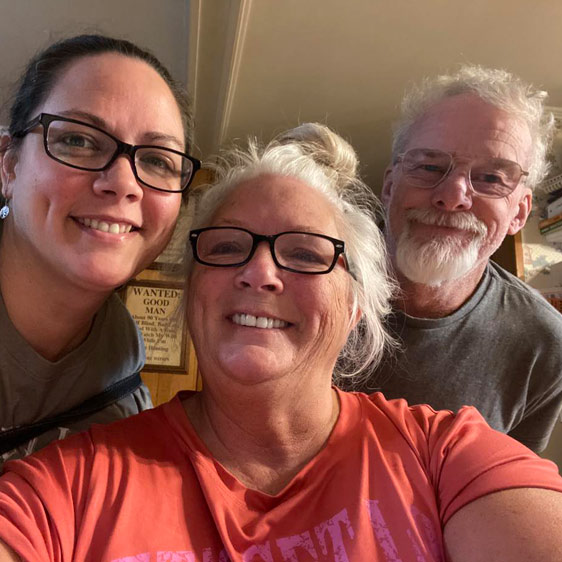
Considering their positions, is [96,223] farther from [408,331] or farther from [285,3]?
[285,3]

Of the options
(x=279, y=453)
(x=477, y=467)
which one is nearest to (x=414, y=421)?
(x=477, y=467)

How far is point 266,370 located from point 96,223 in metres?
0.45

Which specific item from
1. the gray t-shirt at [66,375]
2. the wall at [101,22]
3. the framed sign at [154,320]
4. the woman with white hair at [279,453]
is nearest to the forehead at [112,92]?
the woman with white hair at [279,453]

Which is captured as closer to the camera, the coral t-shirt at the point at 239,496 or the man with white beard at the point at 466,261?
the coral t-shirt at the point at 239,496

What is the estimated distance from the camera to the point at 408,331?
1560mm

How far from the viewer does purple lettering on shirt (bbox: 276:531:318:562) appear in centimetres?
84

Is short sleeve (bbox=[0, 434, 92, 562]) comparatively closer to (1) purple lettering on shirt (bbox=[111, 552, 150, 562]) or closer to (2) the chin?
(1) purple lettering on shirt (bbox=[111, 552, 150, 562])

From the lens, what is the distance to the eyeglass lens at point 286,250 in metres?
1.04

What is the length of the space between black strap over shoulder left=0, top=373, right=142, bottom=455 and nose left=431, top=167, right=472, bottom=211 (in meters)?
1.02

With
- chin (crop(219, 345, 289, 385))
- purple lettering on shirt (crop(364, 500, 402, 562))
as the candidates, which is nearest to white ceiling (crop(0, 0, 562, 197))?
chin (crop(219, 345, 289, 385))

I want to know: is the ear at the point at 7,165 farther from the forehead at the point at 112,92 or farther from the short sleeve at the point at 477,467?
the short sleeve at the point at 477,467

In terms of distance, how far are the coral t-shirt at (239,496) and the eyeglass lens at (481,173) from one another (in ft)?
2.65

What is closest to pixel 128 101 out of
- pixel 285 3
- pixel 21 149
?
pixel 21 149

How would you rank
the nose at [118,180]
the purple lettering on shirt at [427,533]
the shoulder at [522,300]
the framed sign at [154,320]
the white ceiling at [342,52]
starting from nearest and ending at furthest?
the purple lettering on shirt at [427,533] → the nose at [118,180] → the shoulder at [522,300] → the white ceiling at [342,52] → the framed sign at [154,320]
